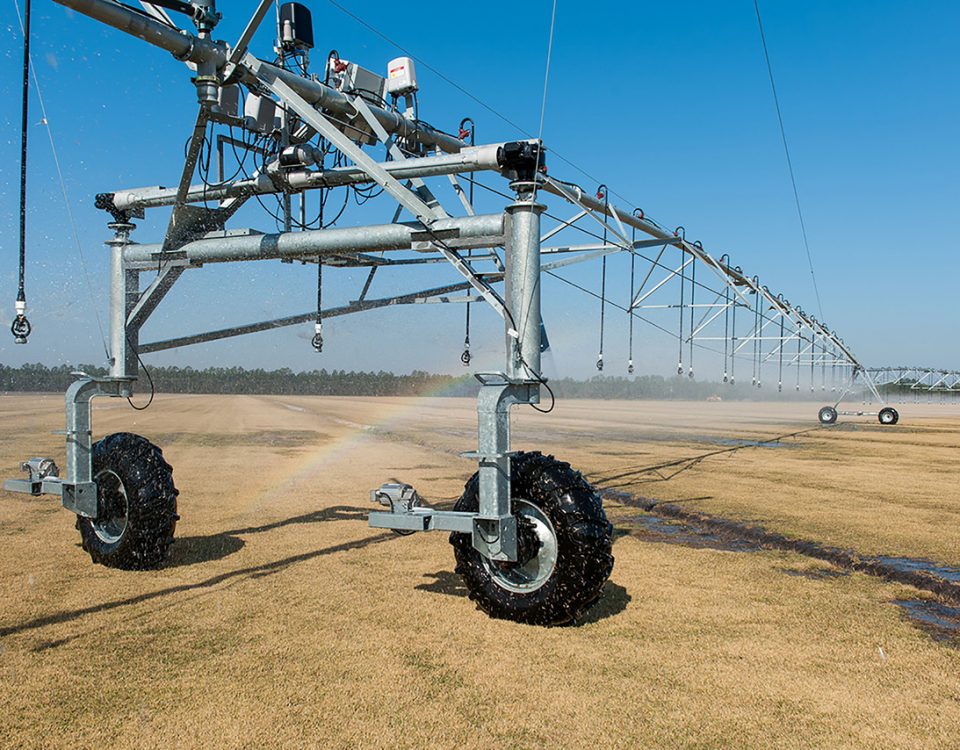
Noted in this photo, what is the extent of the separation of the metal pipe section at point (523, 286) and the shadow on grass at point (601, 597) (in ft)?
7.17

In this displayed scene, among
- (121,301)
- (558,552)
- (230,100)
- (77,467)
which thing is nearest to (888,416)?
(558,552)

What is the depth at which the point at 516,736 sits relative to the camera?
4.56 meters

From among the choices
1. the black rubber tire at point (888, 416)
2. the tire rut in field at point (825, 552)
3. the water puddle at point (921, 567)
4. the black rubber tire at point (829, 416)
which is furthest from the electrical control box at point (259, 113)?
the black rubber tire at point (888, 416)

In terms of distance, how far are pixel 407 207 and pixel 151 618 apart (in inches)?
170

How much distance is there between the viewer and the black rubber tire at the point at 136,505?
825 centimetres

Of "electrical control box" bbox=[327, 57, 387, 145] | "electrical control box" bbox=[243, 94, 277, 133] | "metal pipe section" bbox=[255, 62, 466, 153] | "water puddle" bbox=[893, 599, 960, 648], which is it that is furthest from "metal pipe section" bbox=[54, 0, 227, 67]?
"water puddle" bbox=[893, 599, 960, 648]

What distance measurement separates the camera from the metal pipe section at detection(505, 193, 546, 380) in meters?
6.70

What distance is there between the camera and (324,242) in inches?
318

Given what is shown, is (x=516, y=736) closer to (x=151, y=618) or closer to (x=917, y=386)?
(x=151, y=618)

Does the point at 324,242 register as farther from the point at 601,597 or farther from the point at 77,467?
the point at 601,597

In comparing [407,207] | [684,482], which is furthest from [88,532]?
[684,482]

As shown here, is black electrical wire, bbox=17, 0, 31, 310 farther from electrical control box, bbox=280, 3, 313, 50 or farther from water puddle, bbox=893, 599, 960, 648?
water puddle, bbox=893, 599, 960, 648

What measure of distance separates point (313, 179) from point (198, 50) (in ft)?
5.81

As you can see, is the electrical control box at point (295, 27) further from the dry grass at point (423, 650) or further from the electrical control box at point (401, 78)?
the dry grass at point (423, 650)
